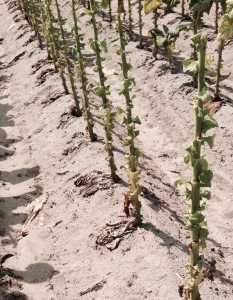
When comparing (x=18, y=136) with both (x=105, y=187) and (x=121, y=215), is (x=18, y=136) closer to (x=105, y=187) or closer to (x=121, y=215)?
(x=105, y=187)

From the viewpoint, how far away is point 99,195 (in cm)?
841

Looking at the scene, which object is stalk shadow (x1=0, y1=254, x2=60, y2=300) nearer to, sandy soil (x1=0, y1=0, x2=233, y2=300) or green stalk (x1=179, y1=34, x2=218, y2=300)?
sandy soil (x1=0, y1=0, x2=233, y2=300)

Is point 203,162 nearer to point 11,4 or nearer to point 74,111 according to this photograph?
point 74,111

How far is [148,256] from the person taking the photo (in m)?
6.79

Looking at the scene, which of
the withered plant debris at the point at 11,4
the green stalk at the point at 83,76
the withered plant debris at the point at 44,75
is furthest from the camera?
the withered plant debris at the point at 11,4

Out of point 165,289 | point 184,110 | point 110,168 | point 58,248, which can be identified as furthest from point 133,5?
point 165,289

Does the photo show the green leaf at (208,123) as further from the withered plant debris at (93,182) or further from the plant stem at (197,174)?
the withered plant debris at (93,182)

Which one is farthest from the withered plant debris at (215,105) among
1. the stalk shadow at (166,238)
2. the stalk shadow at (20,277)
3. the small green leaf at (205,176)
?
the small green leaf at (205,176)

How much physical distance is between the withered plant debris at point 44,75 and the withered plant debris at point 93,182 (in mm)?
6915

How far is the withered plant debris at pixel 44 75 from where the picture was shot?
14.9m

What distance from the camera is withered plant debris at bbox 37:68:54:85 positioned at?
14.9m

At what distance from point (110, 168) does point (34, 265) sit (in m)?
2.48

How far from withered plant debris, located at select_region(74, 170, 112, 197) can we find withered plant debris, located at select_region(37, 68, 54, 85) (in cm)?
691

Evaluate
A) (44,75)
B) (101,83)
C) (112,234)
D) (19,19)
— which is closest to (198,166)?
(112,234)
